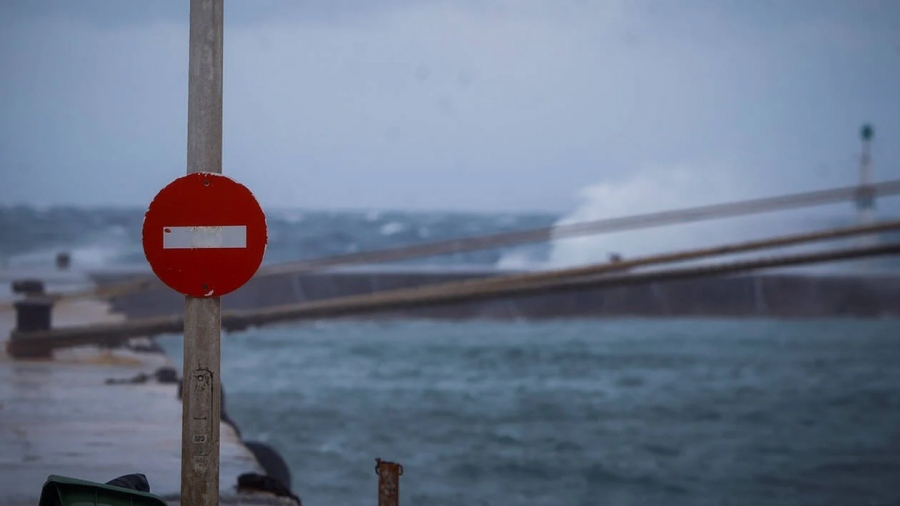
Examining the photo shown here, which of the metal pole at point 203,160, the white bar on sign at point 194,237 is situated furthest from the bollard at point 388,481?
the white bar on sign at point 194,237

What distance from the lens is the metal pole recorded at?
5.07m

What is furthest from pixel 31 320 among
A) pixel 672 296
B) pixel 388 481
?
pixel 672 296

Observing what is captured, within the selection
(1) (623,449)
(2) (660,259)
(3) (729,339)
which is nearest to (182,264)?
(2) (660,259)

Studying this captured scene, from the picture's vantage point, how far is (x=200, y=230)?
16.1ft

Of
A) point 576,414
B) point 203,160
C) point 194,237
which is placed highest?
point 203,160

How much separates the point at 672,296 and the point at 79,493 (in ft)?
90.5

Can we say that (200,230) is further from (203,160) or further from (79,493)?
(79,493)

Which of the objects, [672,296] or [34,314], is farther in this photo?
[672,296]

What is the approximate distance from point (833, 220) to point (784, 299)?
44.4m

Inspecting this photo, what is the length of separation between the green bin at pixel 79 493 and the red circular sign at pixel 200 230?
2.68 feet

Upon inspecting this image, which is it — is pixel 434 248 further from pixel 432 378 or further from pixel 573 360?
pixel 573 360

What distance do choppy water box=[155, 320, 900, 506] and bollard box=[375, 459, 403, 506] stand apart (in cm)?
497

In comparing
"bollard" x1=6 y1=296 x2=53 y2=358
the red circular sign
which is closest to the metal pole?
the red circular sign

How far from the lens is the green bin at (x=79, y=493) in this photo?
4.50 m
